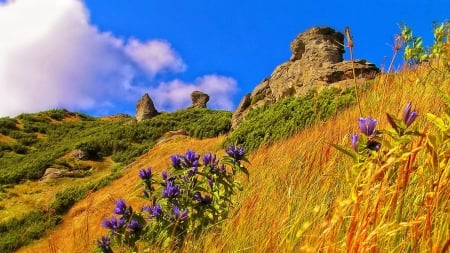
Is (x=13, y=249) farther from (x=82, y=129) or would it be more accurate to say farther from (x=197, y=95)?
(x=197, y=95)

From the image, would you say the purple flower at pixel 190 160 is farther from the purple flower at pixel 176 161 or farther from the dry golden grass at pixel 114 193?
the dry golden grass at pixel 114 193

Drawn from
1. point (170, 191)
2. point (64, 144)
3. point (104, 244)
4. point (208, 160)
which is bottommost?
point (104, 244)

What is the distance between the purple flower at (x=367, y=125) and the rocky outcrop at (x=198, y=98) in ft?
117

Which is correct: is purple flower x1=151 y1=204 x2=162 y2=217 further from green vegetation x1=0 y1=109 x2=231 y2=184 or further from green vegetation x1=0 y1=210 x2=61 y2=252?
green vegetation x1=0 y1=109 x2=231 y2=184

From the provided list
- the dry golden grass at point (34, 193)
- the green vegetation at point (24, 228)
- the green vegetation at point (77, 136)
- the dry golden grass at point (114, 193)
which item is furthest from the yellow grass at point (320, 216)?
the green vegetation at point (77, 136)

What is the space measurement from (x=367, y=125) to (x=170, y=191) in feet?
6.46

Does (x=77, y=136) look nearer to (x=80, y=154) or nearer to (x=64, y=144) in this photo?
(x=64, y=144)

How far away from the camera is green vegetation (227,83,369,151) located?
12.2m

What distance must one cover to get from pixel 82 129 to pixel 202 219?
3150 centimetres

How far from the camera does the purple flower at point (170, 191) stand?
3.69 m

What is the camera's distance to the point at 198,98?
3859 centimetres

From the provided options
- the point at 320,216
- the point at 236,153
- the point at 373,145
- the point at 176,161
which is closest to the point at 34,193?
the point at 236,153

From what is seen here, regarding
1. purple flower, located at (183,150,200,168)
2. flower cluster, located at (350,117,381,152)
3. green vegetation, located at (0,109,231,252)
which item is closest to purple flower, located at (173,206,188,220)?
purple flower, located at (183,150,200,168)

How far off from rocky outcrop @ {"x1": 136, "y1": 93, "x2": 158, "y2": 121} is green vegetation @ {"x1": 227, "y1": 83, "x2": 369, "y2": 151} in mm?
18380
